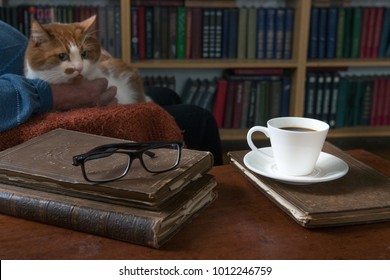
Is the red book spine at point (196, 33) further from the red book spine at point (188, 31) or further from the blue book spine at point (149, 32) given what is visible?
the blue book spine at point (149, 32)

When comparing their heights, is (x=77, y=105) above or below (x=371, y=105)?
above

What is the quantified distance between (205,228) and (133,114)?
395 millimetres

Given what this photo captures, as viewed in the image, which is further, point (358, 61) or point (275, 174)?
point (358, 61)

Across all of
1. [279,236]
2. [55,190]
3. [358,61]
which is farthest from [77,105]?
[358,61]

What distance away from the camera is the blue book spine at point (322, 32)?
2260 millimetres

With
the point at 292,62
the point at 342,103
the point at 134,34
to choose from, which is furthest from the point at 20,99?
the point at 342,103

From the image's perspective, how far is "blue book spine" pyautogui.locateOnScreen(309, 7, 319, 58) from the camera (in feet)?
7.39

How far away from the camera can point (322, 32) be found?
229cm

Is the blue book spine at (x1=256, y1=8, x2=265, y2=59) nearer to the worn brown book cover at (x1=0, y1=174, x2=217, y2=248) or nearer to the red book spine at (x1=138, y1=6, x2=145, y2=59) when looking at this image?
the red book spine at (x1=138, y1=6, x2=145, y2=59)

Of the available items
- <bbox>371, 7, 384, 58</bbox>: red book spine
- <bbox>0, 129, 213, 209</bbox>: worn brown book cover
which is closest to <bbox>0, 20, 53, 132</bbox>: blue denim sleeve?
<bbox>0, 129, 213, 209</bbox>: worn brown book cover

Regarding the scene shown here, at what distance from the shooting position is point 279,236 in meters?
0.62

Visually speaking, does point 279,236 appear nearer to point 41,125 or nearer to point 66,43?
point 41,125

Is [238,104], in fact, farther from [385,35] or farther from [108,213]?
[108,213]
